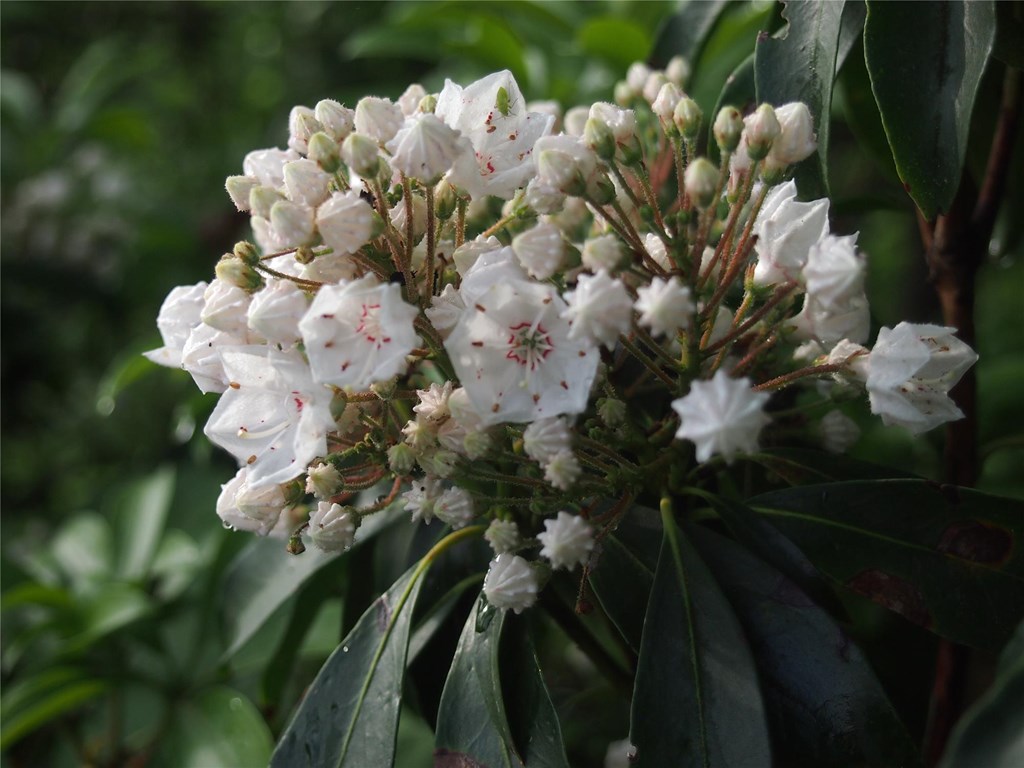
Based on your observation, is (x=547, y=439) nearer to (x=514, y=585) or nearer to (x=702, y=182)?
(x=514, y=585)

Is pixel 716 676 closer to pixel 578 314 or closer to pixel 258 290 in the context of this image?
pixel 578 314

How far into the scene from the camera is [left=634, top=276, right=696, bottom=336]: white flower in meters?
0.94

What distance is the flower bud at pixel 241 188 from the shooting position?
1194 millimetres

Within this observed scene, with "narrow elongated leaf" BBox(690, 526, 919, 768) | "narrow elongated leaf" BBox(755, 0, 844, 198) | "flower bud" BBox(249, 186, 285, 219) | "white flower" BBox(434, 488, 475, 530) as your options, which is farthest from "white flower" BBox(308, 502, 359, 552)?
"narrow elongated leaf" BBox(755, 0, 844, 198)

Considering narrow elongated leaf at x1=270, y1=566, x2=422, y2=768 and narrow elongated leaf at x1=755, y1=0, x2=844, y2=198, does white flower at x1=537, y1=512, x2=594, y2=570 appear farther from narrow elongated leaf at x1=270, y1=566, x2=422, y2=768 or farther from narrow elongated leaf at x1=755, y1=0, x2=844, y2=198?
narrow elongated leaf at x1=755, y1=0, x2=844, y2=198

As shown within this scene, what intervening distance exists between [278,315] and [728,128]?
518 mm

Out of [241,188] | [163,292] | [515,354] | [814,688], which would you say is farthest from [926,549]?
[163,292]

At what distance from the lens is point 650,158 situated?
4.94 feet

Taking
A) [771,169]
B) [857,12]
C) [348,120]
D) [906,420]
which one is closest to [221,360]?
[348,120]

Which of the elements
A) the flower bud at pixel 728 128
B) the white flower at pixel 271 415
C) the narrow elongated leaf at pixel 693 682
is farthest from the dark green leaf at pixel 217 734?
the flower bud at pixel 728 128

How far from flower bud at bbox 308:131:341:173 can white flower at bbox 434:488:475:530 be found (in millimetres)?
374

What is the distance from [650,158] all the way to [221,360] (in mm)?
730

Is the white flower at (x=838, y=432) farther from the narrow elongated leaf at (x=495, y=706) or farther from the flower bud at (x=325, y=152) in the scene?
the flower bud at (x=325, y=152)

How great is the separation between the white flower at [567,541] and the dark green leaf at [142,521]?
153 centimetres
